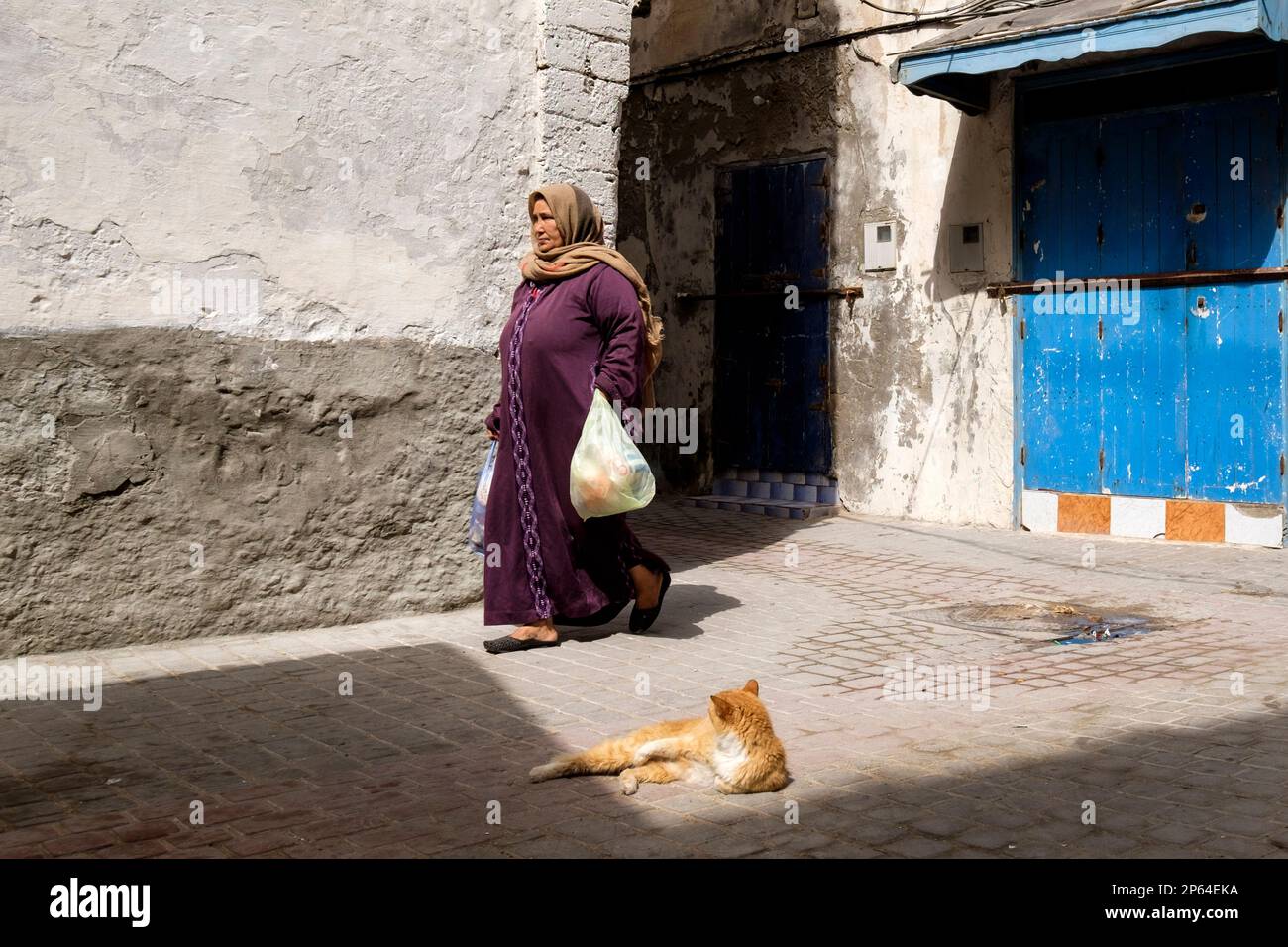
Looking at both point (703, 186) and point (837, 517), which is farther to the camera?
point (703, 186)

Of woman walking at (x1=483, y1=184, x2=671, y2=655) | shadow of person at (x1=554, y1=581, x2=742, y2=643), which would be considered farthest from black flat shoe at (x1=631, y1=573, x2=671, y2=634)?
woman walking at (x1=483, y1=184, x2=671, y2=655)

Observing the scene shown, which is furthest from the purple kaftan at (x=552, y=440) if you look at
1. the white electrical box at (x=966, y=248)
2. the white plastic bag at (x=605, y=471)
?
the white electrical box at (x=966, y=248)

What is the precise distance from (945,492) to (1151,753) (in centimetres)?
612

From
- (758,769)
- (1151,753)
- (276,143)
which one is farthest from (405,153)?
(1151,753)

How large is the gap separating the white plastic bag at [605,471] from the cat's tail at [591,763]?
5.32 ft

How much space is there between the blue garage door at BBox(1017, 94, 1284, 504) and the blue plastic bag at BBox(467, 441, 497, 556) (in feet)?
16.3

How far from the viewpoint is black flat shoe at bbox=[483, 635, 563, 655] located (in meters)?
5.79

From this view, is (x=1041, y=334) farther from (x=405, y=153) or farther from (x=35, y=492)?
(x=35, y=492)

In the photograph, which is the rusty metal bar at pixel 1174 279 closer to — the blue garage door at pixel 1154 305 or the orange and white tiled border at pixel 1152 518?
the blue garage door at pixel 1154 305

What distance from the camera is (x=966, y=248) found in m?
9.97

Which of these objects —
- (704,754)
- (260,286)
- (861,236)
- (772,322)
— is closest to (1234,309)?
(861,236)

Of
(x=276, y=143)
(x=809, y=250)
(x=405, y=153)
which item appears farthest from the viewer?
(x=809, y=250)

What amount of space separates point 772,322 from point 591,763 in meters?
7.78

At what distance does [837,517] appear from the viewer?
10805 mm
